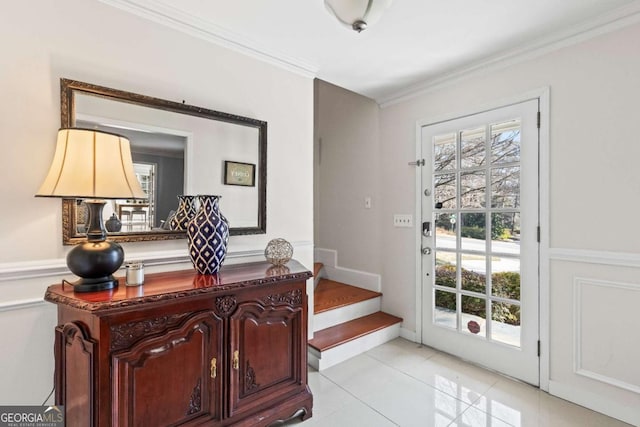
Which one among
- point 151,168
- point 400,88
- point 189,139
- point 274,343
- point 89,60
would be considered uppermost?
point 400,88

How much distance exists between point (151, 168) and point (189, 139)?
0.28 metres

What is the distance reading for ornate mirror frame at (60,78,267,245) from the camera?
149 centimetres

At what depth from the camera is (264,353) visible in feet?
5.45

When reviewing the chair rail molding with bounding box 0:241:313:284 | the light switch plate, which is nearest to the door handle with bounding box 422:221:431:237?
the light switch plate

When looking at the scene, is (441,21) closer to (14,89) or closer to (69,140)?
(69,140)

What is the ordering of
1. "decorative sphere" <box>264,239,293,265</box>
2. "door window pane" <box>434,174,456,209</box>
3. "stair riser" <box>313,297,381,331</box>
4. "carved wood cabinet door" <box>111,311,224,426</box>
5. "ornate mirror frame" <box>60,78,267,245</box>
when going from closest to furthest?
"carved wood cabinet door" <box>111,311,224,426</box> < "ornate mirror frame" <box>60,78,267,245</box> < "decorative sphere" <box>264,239,293,265</box> < "door window pane" <box>434,174,456,209</box> < "stair riser" <box>313,297,381,331</box>

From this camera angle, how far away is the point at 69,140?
1.23 metres

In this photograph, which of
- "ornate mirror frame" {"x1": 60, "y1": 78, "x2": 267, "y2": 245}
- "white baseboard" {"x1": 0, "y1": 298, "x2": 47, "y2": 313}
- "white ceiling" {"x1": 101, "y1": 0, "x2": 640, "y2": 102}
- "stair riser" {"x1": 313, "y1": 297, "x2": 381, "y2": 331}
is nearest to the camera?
"white baseboard" {"x1": 0, "y1": 298, "x2": 47, "y2": 313}

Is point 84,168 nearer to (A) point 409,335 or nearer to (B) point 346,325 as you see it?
(B) point 346,325

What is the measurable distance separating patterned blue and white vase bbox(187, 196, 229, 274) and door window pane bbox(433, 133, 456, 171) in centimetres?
191

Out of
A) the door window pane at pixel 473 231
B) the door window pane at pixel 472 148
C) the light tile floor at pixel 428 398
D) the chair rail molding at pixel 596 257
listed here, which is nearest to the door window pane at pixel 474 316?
the light tile floor at pixel 428 398

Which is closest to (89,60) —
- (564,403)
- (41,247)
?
(41,247)
